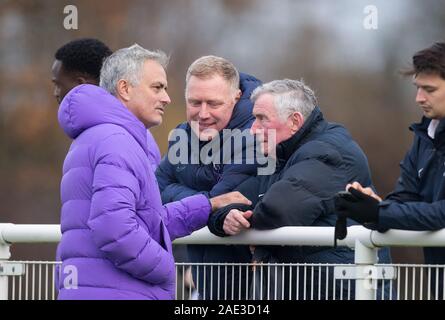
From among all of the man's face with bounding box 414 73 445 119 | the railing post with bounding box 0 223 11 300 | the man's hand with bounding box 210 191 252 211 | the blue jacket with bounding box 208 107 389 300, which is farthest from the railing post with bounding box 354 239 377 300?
the railing post with bounding box 0 223 11 300

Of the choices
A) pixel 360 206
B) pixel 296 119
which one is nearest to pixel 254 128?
pixel 296 119

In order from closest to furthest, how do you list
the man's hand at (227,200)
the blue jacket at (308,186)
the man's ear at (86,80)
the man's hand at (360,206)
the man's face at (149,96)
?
the man's hand at (360,206), the blue jacket at (308,186), the man's face at (149,96), the man's hand at (227,200), the man's ear at (86,80)

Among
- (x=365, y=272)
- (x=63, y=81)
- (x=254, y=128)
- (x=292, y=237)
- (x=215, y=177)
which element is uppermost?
(x=63, y=81)

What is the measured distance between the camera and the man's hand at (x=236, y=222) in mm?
6539

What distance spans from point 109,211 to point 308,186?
90 centimetres

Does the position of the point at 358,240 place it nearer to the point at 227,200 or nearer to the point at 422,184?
the point at 422,184

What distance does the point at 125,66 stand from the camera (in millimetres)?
6645

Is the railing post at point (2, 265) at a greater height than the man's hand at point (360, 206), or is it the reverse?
the man's hand at point (360, 206)

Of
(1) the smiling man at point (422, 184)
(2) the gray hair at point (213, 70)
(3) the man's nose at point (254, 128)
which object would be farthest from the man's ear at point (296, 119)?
(1) the smiling man at point (422, 184)

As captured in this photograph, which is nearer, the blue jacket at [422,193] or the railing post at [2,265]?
the blue jacket at [422,193]

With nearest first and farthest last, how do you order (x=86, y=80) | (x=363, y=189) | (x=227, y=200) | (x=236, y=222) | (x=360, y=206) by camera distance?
(x=360, y=206), (x=363, y=189), (x=236, y=222), (x=227, y=200), (x=86, y=80)

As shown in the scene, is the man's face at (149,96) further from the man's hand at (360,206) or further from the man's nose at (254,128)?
the man's hand at (360,206)
